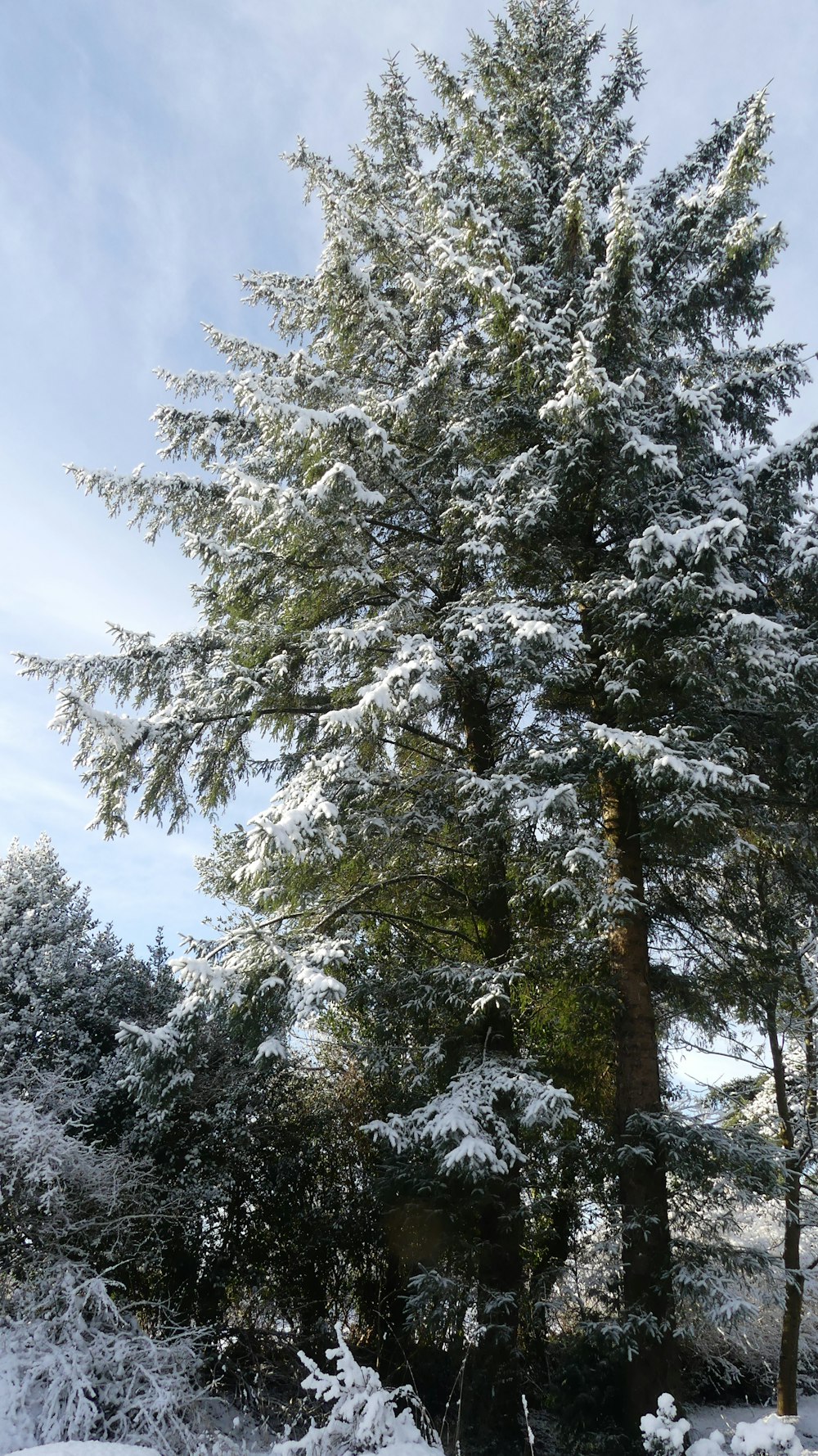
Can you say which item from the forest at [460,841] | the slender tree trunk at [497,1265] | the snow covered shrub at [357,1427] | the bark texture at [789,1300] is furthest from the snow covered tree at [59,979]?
the bark texture at [789,1300]

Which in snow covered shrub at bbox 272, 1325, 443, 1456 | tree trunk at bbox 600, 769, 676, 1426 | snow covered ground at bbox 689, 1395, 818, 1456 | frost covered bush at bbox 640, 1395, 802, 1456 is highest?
tree trunk at bbox 600, 769, 676, 1426

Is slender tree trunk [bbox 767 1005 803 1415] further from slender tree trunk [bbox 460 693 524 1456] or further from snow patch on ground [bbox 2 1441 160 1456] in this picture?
snow patch on ground [bbox 2 1441 160 1456]

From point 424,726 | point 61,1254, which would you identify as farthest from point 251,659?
point 61,1254

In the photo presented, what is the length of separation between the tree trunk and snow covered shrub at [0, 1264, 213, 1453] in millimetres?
3298

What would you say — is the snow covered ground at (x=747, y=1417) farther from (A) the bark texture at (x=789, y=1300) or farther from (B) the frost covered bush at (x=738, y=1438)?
(B) the frost covered bush at (x=738, y=1438)

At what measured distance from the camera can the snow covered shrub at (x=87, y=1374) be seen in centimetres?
508

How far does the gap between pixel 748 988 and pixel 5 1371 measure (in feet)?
21.2

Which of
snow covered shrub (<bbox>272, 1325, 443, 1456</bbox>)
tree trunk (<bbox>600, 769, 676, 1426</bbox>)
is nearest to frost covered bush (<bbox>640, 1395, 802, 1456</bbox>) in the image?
snow covered shrub (<bbox>272, 1325, 443, 1456</bbox>)

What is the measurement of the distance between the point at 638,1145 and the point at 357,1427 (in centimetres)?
338

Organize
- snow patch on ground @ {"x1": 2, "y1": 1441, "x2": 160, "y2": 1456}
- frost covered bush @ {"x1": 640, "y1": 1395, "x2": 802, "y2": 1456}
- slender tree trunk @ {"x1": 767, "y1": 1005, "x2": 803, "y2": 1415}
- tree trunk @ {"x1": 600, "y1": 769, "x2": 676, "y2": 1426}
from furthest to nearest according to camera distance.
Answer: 1. slender tree trunk @ {"x1": 767, "y1": 1005, "x2": 803, "y2": 1415}
2. tree trunk @ {"x1": 600, "y1": 769, "x2": 676, "y2": 1426}
3. snow patch on ground @ {"x1": 2, "y1": 1441, "x2": 160, "y2": 1456}
4. frost covered bush @ {"x1": 640, "y1": 1395, "x2": 802, "y2": 1456}

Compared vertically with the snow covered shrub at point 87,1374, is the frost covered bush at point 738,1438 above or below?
above

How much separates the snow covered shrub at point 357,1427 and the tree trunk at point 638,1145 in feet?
9.06

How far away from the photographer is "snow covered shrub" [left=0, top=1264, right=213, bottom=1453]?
5082mm

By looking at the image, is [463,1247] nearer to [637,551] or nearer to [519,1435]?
[519,1435]
